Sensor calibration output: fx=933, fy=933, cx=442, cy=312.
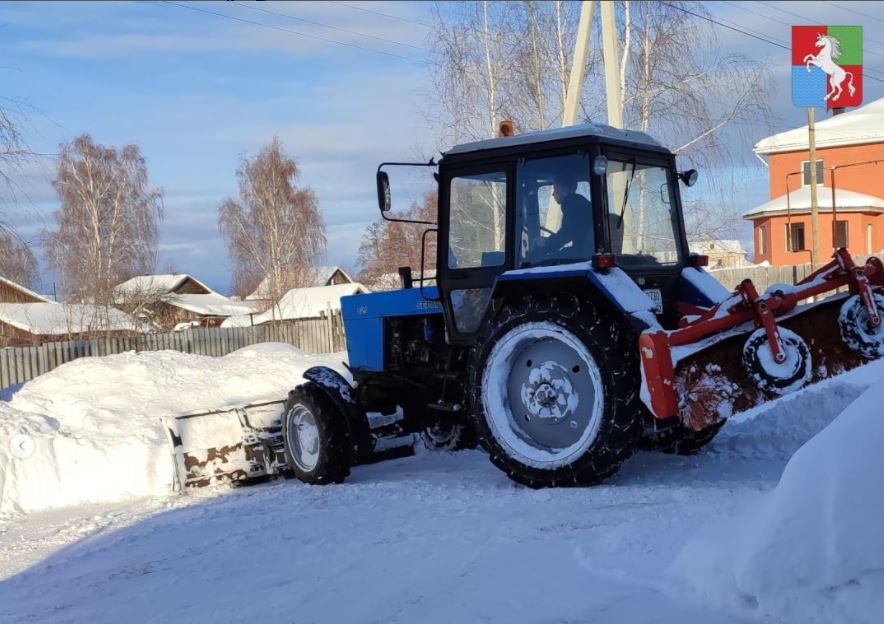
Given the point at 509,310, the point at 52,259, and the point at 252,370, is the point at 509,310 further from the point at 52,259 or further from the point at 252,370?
the point at 52,259

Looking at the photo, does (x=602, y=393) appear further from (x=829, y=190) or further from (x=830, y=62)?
(x=829, y=190)

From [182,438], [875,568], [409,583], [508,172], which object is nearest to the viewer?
[875,568]

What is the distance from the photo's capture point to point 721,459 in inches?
260

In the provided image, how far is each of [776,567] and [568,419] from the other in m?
2.80

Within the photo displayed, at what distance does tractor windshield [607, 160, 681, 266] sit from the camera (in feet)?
20.6

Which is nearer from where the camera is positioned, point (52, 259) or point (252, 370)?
point (252, 370)

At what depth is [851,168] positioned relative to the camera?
3519 centimetres

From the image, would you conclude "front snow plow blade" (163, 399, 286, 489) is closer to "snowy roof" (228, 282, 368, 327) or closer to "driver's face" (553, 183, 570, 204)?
"driver's face" (553, 183, 570, 204)

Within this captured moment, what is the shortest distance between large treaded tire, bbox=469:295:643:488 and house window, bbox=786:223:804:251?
3270 centimetres

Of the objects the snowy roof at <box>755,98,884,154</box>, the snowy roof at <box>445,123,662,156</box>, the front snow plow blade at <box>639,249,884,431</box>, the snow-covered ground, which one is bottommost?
the snow-covered ground

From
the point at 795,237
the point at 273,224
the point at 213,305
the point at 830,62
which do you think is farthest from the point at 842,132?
the point at 213,305

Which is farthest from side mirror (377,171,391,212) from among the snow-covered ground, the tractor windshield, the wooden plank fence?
the wooden plank fence

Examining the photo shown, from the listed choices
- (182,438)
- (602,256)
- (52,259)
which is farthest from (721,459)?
(52,259)

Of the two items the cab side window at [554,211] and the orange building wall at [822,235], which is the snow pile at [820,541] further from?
the orange building wall at [822,235]
